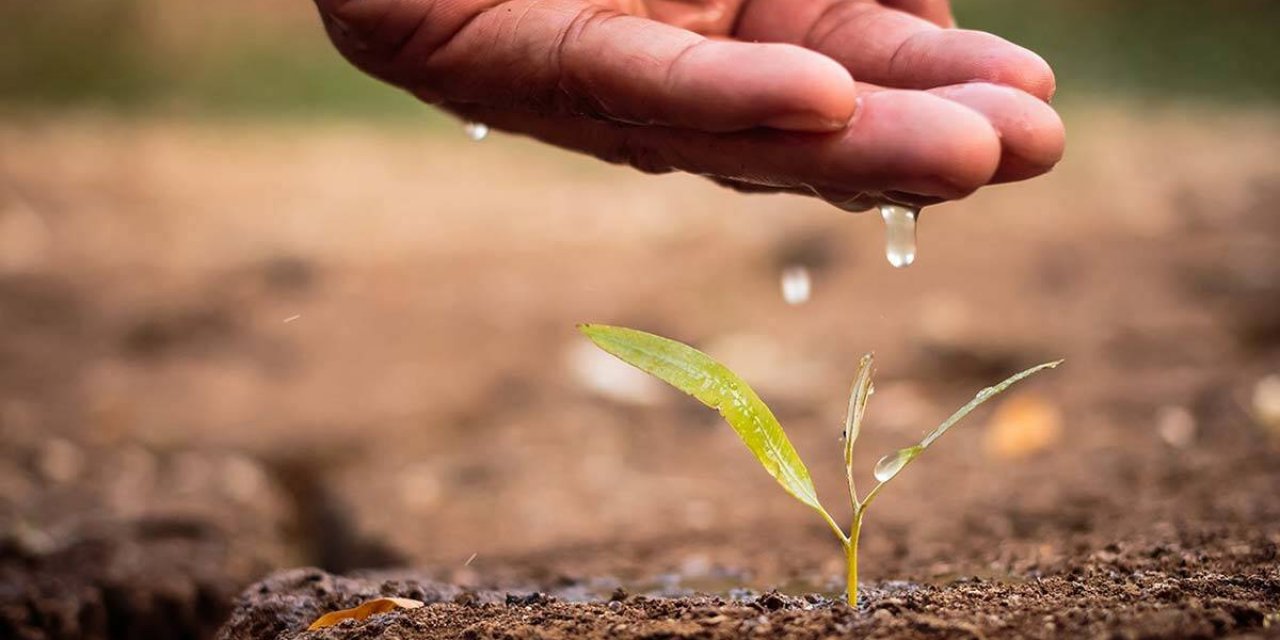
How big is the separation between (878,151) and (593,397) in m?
2.41

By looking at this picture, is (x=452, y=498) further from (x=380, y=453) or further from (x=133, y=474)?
(x=133, y=474)

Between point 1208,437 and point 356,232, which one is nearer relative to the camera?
point 1208,437

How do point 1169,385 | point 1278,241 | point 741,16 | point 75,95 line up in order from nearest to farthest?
point 741,16
point 1169,385
point 1278,241
point 75,95

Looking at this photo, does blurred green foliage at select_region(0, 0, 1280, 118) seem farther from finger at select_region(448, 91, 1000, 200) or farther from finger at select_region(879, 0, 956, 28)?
finger at select_region(448, 91, 1000, 200)

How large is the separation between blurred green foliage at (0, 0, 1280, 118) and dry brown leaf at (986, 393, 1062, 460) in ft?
14.5

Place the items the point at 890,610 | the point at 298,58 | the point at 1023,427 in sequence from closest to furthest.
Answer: the point at 890,610
the point at 1023,427
the point at 298,58

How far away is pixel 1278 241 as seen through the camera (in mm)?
4508

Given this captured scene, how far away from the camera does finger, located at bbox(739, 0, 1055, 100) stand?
1.57m

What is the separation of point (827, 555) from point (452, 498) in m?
1.17

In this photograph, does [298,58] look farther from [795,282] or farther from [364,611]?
[364,611]

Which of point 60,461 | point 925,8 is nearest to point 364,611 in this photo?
point 925,8

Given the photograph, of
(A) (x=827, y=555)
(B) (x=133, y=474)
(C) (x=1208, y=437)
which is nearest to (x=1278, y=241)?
(C) (x=1208, y=437)

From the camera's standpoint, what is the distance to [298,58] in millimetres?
7875

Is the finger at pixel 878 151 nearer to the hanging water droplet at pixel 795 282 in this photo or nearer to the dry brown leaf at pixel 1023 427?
the dry brown leaf at pixel 1023 427
